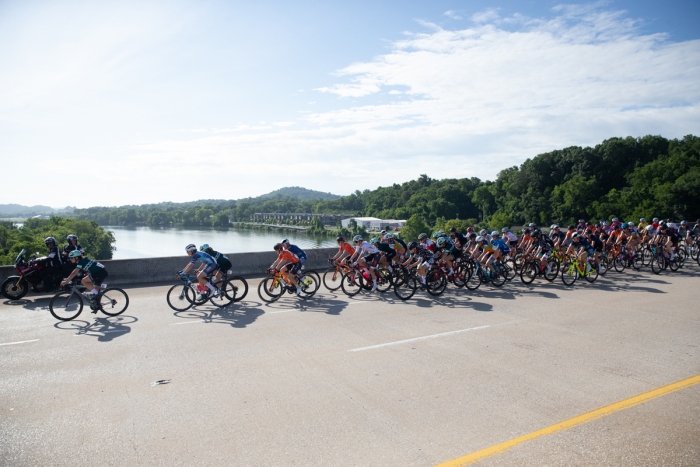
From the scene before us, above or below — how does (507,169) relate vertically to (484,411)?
above

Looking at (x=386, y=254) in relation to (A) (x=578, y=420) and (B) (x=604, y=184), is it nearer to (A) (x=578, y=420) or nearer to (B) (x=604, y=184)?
(A) (x=578, y=420)

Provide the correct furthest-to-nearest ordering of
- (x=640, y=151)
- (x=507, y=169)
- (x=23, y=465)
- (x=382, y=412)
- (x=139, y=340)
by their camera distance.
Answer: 1. (x=507, y=169)
2. (x=640, y=151)
3. (x=139, y=340)
4. (x=382, y=412)
5. (x=23, y=465)

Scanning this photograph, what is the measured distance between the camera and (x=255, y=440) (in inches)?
188

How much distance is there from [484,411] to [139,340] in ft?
20.2

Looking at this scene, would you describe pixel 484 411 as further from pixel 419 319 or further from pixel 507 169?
pixel 507 169

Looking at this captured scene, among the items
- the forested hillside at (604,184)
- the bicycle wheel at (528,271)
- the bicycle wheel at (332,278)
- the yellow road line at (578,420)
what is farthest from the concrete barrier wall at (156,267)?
the forested hillside at (604,184)

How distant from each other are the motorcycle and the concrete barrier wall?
3.48 ft

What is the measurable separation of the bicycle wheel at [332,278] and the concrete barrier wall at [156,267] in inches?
135

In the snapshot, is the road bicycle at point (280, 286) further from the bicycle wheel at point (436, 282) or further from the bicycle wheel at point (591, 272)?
the bicycle wheel at point (591, 272)

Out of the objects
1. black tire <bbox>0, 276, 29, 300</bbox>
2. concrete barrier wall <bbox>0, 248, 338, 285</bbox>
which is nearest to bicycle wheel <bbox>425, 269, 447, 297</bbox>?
concrete barrier wall <bbox>0, 248, 338, 285</bbox>

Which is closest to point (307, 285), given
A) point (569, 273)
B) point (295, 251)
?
point (295, 251)

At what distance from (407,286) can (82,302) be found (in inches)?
308

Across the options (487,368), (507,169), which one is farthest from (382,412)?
(507,169)

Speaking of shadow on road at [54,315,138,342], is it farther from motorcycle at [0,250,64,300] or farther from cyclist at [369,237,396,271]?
cyclist at [369,237,396,271]
